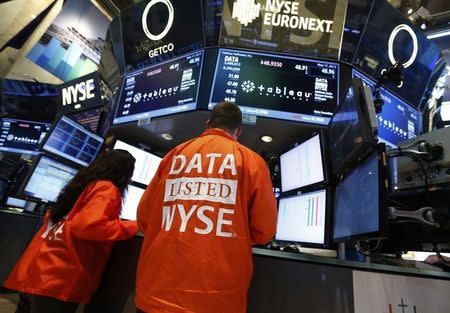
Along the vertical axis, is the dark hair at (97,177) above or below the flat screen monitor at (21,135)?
below

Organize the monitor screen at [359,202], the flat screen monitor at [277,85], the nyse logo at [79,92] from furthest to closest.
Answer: the nyse logo at [79,92] → the flat screen monitor at [277,85] → the monitor screen at [359,202]

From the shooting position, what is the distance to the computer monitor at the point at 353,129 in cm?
145

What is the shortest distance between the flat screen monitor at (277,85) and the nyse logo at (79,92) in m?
2.48

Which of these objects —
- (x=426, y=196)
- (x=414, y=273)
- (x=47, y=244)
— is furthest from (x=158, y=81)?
(x=414, y=273)

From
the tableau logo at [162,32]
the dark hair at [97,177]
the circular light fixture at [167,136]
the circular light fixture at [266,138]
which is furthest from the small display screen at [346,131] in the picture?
the tableau logo at [162,32]

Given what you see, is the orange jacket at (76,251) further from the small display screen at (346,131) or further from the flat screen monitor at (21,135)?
the flat screen monitor at (21,135)

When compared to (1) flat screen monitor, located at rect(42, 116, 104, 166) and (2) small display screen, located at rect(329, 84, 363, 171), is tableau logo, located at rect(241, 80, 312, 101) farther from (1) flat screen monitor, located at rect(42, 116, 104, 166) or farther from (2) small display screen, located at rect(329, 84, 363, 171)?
(1) flat screen monitor, located at rect(42, 116, 104, 166)

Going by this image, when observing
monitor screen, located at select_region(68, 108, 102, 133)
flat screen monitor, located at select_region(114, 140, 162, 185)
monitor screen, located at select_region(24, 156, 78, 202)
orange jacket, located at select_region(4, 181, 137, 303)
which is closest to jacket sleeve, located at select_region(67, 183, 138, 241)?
orange jacket, located at select_region(4, 181, 137, 303)

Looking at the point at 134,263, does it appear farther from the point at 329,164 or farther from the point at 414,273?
the point at 329,164

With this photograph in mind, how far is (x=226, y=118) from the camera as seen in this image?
151 centimetres

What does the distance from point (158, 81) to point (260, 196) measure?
2.14m

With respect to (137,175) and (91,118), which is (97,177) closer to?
(137,175)

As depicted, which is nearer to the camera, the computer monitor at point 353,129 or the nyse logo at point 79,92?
the computer monitor at point 353,129

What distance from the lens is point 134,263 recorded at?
Result: 1529mm
